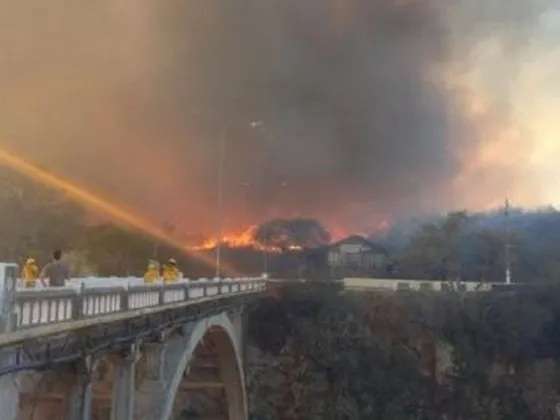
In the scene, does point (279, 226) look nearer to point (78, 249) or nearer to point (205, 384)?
point (78, 249)

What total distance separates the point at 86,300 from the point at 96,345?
0.70m

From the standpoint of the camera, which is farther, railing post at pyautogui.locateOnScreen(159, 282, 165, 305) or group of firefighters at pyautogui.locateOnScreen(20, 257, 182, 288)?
railing post at pyautogui.locateOnScreen(159, 282, 165, 305)

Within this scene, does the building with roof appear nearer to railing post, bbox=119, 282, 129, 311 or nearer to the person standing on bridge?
railing post, bbox=119, 282, 129, 311

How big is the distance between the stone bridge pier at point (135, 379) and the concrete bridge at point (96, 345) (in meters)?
0.02

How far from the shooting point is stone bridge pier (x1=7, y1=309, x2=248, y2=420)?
31.9 ft

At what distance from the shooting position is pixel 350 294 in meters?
54.0

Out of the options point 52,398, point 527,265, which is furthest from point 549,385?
point 52,398

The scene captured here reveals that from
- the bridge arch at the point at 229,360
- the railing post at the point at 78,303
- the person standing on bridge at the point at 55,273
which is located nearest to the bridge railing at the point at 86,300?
the railing post at the point at 78,303

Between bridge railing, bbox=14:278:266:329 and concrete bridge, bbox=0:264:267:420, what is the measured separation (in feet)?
0.04

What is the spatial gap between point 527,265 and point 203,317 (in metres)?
53.2

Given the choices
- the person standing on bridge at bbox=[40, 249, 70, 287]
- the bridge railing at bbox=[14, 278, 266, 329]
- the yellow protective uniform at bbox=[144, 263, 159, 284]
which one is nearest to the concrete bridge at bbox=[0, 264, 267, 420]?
the bridge railing at bbox=[14, 278, 266, 329]

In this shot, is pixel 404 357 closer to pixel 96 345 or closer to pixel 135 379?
pixel 135 379

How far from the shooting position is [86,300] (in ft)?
34.8

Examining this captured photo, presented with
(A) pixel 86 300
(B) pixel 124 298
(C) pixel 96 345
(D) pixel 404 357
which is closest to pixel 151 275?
(B) pixel 124 298
